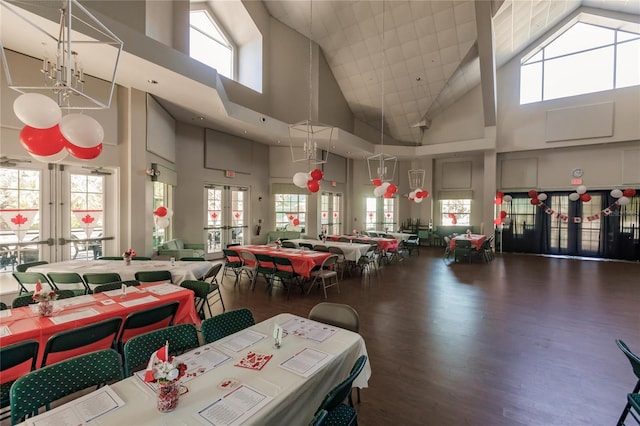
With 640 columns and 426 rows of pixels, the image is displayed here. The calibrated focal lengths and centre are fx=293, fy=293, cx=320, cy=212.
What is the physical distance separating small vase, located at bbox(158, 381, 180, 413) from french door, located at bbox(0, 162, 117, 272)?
5476 millimetres

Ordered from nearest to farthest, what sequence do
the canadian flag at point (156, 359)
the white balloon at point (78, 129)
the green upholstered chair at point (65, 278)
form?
1. the canadian flag at point (156, 359)
2. the white balloon at point (78, 129)
3. the green upholstered chair at point (65, 278)

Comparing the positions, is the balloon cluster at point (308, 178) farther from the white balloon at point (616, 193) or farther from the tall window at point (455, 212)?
the white balloon at point (616, 193)

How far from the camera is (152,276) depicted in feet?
14.0

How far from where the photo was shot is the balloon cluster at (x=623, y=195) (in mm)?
9648

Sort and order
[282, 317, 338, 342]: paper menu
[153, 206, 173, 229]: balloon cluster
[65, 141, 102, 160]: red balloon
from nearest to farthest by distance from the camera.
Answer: [282, 317, 338, 342]: paper menu
[65, 141, 102, 160]: red balloon
[153, 206, 173, 229]: balloon cluster

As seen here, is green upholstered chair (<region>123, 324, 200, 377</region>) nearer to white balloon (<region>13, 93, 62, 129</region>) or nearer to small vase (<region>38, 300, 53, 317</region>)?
small vase (<region>38, 300, 53, 317</region>)

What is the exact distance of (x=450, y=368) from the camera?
10.5 ft

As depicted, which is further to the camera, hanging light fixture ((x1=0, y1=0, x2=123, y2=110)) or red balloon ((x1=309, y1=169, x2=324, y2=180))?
red balloon ((x1=309, y1=169, x2=324, y2=180))

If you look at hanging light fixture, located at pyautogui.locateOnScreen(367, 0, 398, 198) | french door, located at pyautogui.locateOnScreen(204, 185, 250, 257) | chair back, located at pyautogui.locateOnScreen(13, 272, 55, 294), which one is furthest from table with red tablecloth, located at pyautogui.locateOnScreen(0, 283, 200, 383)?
french door, located at pyautogui.locateOnScreen(204, 185, 250, 257)

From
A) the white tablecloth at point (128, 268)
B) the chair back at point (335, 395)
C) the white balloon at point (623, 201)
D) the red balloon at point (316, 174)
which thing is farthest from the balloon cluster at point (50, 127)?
the white balloon at point (623, 201)

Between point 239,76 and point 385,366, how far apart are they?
9750mm

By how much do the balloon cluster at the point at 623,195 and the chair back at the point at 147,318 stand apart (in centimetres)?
1331

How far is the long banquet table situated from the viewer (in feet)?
4.58

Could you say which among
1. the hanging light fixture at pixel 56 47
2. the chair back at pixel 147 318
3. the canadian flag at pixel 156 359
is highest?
the hanging light fixture at pixel 56 47
